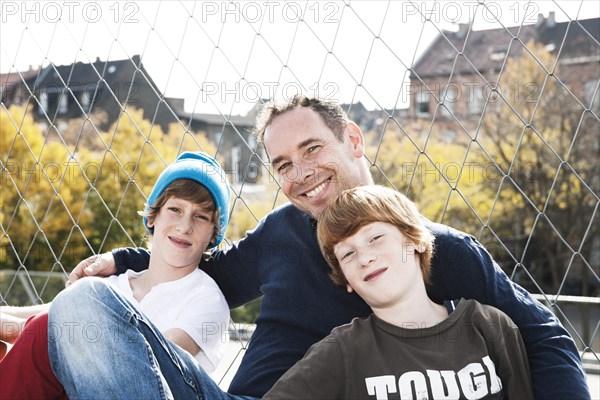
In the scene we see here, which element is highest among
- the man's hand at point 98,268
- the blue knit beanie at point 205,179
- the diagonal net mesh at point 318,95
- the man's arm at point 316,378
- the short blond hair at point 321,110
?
the diagonal net mesh at point 318,95

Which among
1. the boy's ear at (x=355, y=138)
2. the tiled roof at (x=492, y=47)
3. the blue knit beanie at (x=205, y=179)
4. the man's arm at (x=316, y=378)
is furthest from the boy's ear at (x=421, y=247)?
the tiled roof at (x=492, y=47)

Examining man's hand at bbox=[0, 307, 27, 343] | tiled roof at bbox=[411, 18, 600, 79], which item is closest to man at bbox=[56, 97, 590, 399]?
man's hand at bbox=[0, 307, 27, 343]

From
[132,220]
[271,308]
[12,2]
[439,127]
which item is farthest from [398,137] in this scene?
[271,308]

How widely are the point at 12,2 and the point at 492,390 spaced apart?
5.50 ft

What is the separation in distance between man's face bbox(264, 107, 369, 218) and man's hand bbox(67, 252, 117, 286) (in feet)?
1.20

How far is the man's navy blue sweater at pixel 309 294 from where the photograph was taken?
3.28 feet

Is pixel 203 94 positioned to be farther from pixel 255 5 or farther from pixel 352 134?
pixel 352 134

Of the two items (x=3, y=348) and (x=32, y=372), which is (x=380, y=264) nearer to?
(x=32, y=372)

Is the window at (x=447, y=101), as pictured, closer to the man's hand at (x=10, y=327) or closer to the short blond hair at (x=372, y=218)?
the short blond hair at (x=372, y=218)

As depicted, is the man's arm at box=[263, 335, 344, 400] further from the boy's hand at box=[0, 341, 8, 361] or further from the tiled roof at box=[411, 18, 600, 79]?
the tiled roof at box=[411, 18, 600, 79]

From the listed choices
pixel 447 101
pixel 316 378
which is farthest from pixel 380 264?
pixel 447 101

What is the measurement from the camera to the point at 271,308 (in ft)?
4.07

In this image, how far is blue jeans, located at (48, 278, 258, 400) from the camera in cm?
93

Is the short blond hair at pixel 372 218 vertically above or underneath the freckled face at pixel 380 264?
above
